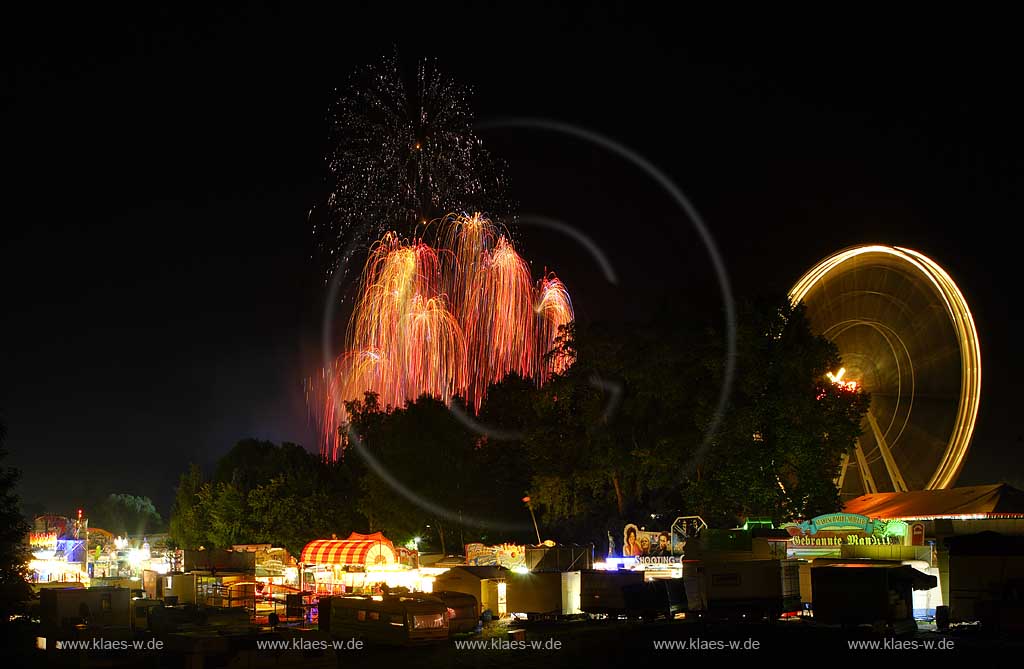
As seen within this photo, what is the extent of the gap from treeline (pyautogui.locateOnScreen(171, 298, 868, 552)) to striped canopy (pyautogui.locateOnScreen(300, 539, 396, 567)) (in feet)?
31.4

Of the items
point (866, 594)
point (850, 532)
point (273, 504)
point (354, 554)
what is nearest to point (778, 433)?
point (850, 532)

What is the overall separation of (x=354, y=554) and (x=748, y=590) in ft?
66.5

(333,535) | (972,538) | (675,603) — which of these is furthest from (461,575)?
(333,535)

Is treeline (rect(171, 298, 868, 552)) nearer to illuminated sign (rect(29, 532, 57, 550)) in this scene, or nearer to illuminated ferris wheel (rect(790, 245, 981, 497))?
illuminated ferris wheel (rect(790, 245, 981, 497))

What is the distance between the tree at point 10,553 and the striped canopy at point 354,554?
15.6 meters

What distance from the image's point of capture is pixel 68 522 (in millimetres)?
72812

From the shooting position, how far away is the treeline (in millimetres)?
45375

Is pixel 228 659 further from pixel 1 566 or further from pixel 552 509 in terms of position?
pixel 552 509

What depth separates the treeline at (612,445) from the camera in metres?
45.4

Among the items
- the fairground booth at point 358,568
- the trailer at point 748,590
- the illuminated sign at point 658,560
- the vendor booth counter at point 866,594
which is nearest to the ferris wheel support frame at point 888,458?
the illuminated sign at point 658,560

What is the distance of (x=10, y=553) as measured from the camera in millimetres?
32094

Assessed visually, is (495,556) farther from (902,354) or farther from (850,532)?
(902,354)

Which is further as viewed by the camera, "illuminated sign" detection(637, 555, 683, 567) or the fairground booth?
the fairground booth

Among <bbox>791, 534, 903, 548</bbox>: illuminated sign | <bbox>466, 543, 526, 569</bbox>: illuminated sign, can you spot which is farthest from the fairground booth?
<bbox>791, 534, 903, 548</bbox>: illuminated sign
